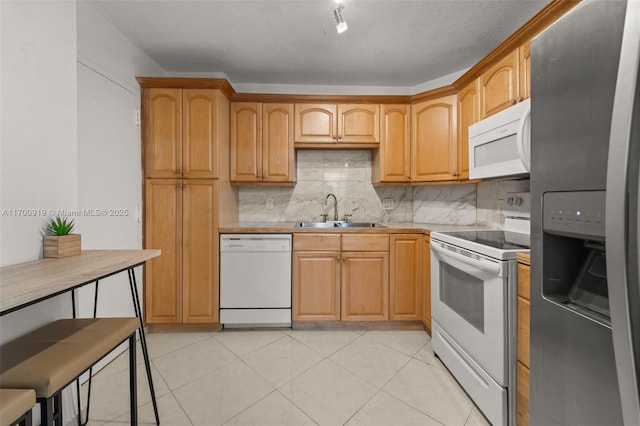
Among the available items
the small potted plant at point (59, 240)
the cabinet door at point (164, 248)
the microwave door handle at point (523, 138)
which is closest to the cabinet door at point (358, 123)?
the microwave door handle at point (523, 138)

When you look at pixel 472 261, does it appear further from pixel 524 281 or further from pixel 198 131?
pixel 198 131

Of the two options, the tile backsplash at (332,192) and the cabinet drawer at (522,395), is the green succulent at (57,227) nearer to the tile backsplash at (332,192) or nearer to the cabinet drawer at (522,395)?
the tile backsplash at (332,192)

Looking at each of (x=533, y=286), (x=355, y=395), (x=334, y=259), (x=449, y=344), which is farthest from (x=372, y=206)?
(x=533, y=286)

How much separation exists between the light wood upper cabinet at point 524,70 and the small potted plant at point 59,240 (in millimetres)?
2564

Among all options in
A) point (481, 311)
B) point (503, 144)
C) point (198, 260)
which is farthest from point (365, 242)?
point (198, 260)

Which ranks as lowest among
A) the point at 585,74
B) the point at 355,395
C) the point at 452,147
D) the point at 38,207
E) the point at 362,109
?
the point at 355,395

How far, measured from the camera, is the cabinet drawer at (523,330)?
4.16 feet

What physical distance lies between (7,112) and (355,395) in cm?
Result: 214

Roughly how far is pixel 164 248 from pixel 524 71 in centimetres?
298

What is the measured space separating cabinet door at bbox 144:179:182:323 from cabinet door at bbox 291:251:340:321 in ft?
3.41

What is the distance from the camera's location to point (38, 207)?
1.23 m

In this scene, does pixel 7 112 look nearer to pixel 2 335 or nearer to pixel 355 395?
pixel 2 335

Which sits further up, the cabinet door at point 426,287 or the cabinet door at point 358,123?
the cabinet door at point 358,123

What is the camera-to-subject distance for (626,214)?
0.46m
